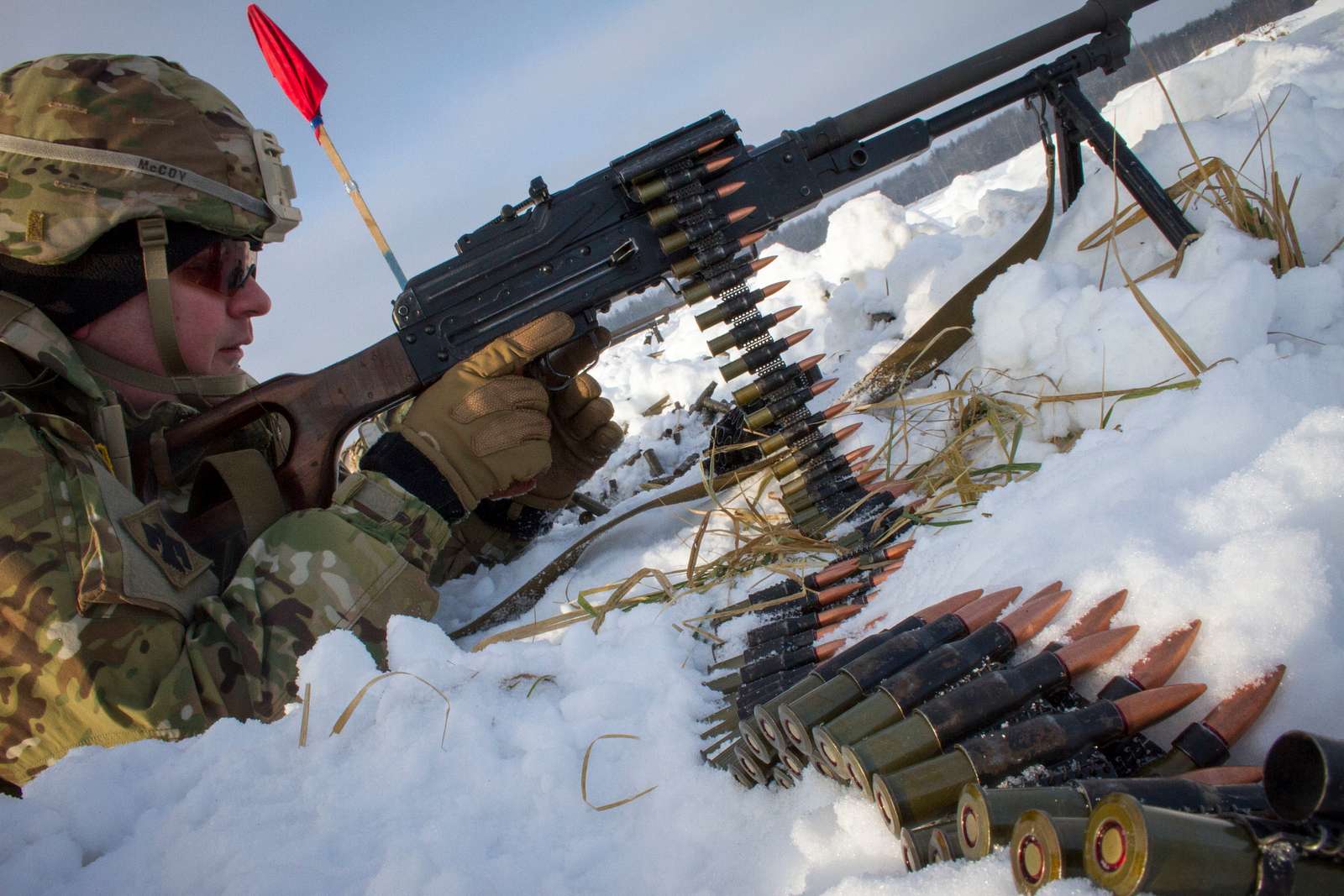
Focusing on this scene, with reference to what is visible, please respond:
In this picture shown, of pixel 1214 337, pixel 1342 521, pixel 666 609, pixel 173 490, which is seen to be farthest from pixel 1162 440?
pixel 173 490

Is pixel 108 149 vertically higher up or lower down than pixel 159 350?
higher up

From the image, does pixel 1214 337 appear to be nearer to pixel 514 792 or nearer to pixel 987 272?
pixel 987 272

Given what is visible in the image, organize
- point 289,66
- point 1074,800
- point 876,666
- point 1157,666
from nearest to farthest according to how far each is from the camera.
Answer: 1. point 1074,800
2. point 1157,666
3. point 876,666
4. point 289,66

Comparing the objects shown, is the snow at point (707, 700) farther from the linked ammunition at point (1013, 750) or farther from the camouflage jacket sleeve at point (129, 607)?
the camouflage jacket sleeve at point (129, 607)

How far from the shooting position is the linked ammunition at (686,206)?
315cm

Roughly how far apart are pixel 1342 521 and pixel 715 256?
7.80 ft

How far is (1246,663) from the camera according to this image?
1.04 meters

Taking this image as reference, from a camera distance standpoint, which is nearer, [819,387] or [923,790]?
[923,790]

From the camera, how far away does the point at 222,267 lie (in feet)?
10.0

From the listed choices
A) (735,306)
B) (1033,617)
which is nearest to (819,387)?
(735,306)

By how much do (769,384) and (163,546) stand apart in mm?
2092

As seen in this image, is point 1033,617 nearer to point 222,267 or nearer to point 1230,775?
point 1230,775

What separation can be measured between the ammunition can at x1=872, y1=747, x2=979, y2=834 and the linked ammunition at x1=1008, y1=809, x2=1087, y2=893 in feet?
0.66

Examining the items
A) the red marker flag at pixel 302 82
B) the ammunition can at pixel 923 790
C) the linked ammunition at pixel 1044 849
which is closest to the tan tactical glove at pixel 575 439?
the ammunition can at pixel 923 790
